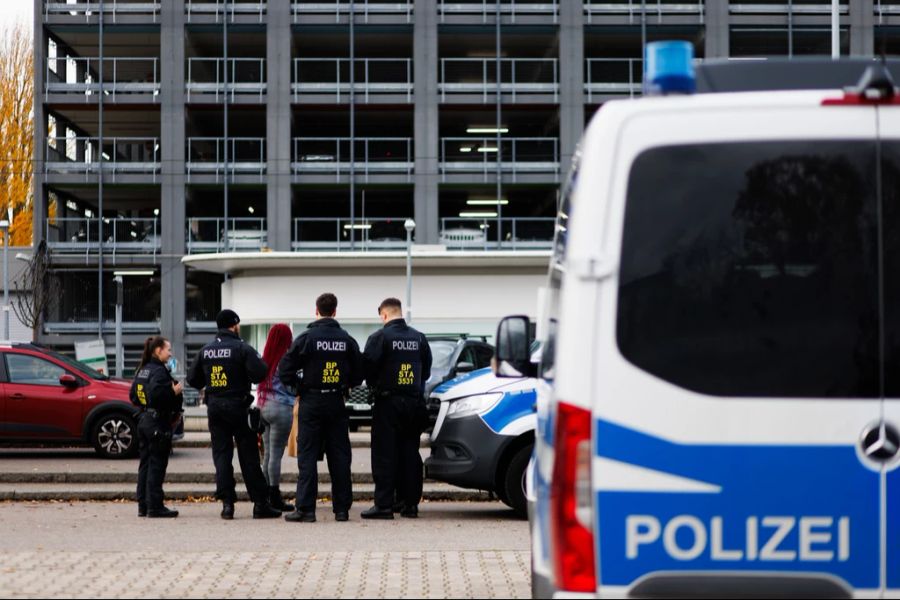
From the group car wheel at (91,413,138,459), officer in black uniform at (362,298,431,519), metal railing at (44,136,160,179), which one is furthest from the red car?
metal railing at (44,136,160,179)

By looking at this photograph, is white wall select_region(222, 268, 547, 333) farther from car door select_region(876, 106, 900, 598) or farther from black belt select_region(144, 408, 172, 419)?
car door select_region(876, 106, 900, 598)

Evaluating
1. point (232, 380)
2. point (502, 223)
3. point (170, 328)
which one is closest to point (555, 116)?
point (502, 223)

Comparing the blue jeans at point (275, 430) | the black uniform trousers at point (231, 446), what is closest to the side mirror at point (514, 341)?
the black uniform trousers at point (231, 446)

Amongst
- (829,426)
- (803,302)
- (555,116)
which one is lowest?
(829,426)

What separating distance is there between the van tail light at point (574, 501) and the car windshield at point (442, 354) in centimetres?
1954

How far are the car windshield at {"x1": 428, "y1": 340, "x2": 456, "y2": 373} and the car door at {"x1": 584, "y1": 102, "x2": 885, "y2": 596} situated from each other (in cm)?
1960

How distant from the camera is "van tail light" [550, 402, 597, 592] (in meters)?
4.28

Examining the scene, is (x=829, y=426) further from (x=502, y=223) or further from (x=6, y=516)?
(x=502, y=223)

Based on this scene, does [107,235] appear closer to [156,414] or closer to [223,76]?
[223,76]

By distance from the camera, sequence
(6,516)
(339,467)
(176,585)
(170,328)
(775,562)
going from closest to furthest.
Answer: (775,562) → (176,585) → (339,467) → (6,516) → (170,328)

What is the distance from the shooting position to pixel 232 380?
12367 millimetres

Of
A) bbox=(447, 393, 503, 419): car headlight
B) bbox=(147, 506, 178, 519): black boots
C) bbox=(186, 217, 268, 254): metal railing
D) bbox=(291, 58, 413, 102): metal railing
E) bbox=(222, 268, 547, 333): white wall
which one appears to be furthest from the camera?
bbox=(291, 58, 413, 102): metal railing

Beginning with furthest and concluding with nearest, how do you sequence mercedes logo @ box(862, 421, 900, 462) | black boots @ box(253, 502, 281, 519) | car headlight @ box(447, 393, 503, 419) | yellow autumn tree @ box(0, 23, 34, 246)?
yellow autumn tree @ box(0, 23, 34, 246), black boots @ box(253, 502, 281, 519), car headlight @ box(447, 393, 503, 419), mercedes logo @ box(862, 421, 900, 462)

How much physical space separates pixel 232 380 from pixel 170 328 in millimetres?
36683
